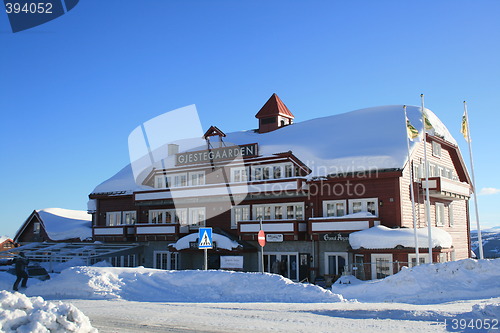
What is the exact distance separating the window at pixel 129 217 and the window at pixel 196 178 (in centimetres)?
603

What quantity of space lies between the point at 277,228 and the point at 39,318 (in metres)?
21.9

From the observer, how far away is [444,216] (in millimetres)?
32812

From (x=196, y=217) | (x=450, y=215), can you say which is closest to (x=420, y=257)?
(x=450, y=215)

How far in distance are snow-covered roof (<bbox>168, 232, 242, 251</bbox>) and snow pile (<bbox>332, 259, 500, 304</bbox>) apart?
12.0 metres

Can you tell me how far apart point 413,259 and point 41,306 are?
20706mm

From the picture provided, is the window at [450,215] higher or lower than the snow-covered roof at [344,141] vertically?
lower

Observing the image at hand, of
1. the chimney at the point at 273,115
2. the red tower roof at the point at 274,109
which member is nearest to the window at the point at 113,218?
the chimney at the point at 273,115

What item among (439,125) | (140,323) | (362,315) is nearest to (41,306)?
(140,323)

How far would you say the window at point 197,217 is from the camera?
3491 centimetres

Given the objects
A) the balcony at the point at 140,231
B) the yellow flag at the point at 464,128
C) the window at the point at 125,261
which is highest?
the yellow flag at the point at 464,128

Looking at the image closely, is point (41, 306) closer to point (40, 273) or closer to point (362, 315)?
point (362, 315)

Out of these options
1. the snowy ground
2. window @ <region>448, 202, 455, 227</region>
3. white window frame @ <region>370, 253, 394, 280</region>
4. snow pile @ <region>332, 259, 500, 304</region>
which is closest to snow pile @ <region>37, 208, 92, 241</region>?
the snowy ground

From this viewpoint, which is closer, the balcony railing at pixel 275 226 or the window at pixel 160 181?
the balcony railing at pixel 275 226

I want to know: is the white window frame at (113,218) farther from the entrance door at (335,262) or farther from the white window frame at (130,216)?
the entrance door at (335,262)
